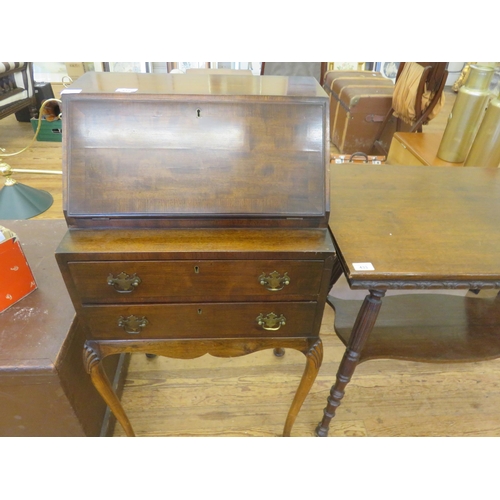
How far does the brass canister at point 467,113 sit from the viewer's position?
150cm

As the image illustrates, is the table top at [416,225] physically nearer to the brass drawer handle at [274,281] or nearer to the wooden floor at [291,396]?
the brass drawer handle at [274,281]

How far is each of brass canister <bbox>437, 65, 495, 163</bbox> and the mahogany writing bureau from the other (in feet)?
3.38

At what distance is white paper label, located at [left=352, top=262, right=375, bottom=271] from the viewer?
848mm

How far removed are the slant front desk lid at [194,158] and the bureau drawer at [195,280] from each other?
0.11 metres

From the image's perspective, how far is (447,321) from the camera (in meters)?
1.38

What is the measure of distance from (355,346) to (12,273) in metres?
1.03

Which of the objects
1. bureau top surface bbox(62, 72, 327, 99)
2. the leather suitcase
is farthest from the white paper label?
the leather suitcase

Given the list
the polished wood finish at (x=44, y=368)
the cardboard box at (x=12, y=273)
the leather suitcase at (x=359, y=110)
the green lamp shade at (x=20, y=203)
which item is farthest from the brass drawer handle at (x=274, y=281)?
the leather suitcase at (x=359, y=110)

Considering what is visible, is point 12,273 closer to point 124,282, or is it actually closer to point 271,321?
point 124,282

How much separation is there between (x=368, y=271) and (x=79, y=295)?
0.68 meters

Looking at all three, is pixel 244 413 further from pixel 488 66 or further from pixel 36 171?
pixel 36 171

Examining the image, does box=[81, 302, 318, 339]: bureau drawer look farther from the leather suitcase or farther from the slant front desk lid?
the leather suitcase

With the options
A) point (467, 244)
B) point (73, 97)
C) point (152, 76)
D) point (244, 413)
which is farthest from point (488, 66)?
point (244, 413)

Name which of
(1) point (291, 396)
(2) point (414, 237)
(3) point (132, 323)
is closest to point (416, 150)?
(2) point (414, 237)
